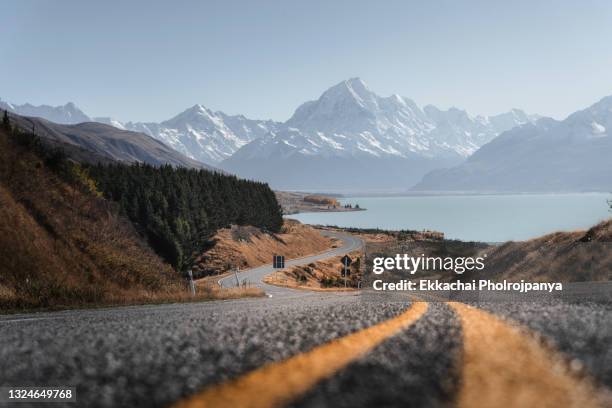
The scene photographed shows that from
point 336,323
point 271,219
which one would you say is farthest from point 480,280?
point 271,219

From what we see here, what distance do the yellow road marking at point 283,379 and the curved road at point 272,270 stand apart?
3636cm

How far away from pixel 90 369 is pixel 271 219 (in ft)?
408

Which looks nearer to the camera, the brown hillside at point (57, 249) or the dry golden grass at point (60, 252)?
the dry golden grass at point (60, 252)

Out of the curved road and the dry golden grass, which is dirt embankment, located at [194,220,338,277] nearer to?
the curved road

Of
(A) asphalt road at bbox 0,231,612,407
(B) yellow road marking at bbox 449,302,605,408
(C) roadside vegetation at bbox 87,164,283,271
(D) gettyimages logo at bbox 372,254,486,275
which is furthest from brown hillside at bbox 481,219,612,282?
(C) roadside vegetation at bbox 87,164,283,271

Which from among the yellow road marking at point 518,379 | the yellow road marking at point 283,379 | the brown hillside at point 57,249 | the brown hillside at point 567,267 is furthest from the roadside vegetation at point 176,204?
the yellow road marking at point 518,379

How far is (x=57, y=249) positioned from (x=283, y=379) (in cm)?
2860

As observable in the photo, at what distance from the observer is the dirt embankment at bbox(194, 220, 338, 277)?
86.0 metres

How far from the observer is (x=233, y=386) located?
7.66 ft

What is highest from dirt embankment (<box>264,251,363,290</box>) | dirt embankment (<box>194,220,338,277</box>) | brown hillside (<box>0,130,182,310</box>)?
brown hillside (<box>0,130,182,310</box>)

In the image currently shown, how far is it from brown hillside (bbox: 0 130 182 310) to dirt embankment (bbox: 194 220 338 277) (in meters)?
45.7

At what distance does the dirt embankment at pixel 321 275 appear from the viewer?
7147 centimetres

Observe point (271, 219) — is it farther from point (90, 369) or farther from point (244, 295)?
point (90, 369)

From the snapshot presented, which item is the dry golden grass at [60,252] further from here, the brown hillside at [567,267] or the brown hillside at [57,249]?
the brown hillside at [567,267]
